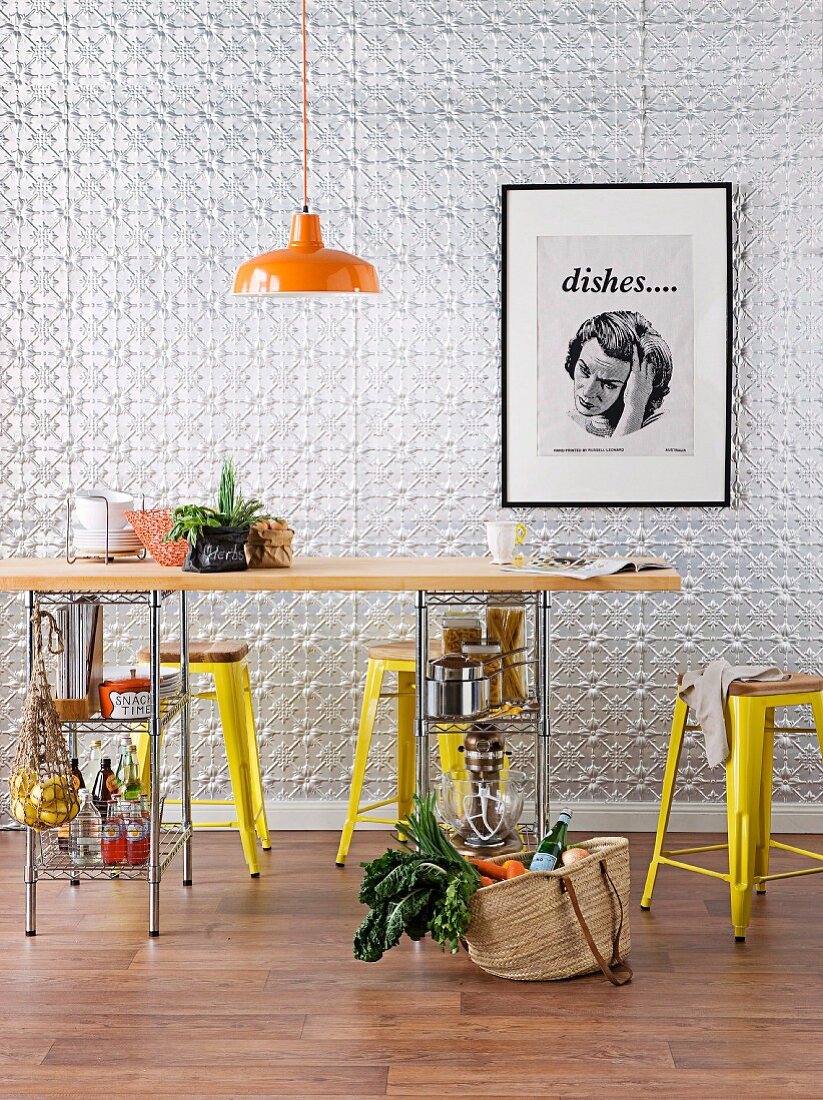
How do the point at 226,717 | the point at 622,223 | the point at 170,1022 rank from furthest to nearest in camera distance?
1. the point at 622,223
2. the point at 226,717
3. the point at 170,1022

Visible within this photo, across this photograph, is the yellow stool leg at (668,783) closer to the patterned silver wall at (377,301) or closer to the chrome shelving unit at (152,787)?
the patterned silver wall at (377,301)

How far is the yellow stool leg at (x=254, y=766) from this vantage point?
155 inches

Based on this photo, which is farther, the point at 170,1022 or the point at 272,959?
the point at 272,959

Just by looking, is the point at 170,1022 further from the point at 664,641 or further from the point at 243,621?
the point at 664,641

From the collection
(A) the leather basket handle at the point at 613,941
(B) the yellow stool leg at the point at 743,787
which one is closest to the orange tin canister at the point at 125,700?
(A) the leather basket handle at the point at 613,941

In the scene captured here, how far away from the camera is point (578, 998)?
9.47 ft

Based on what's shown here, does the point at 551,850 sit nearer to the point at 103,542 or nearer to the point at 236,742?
the point at 236,742

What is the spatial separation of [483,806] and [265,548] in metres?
0.92

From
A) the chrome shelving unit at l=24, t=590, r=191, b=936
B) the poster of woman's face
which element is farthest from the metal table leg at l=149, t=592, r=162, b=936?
the poster of woman's face

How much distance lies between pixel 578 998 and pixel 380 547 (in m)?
1.84

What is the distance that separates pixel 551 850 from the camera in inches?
122

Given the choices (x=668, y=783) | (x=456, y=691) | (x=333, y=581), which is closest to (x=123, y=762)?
(x=333, y=581)

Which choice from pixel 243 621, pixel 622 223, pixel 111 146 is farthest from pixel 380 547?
pixel 111 146

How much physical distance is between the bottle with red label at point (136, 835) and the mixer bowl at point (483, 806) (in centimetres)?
84
